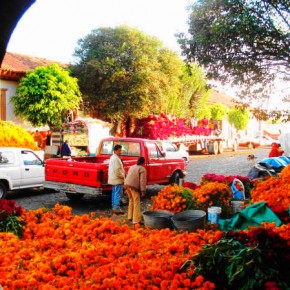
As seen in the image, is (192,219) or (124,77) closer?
(192,219)

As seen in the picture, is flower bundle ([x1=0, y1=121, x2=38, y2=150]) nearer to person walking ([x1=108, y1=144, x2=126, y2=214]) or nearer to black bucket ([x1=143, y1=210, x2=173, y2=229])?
person walking ([x1=108, y1=144, x2=126, y2=214])

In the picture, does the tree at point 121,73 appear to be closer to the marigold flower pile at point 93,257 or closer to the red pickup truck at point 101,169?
the red pickup truck at point 101,169

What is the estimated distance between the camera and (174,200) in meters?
7.85

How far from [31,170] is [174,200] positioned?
634 centimetres

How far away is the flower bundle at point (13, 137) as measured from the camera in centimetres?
1672

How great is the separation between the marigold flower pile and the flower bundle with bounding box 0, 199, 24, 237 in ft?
0.43

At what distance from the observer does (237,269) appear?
133 inches

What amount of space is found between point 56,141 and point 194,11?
475 inches

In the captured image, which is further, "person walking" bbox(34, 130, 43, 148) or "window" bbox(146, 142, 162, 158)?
"person walking" bbox(34, 130, 43, 148)

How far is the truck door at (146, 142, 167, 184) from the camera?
12.3 meters

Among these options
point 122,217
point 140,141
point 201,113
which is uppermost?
Answer: point 201,113

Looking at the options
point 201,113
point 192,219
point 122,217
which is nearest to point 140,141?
point 122,217

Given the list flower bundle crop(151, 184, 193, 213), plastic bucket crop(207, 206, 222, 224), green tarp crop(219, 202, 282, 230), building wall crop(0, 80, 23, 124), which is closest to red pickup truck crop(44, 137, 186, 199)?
flower bundle crop(151, 184, 193, 213)

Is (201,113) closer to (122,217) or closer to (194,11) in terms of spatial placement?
(194,11)
